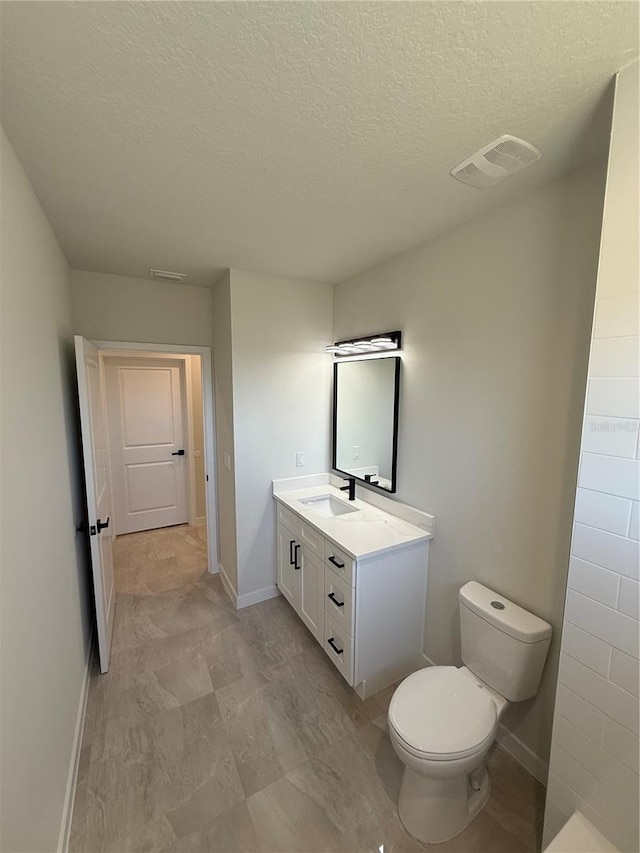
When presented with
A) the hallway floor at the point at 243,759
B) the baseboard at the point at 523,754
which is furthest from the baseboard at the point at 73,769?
the baseboard at the point at 523,754

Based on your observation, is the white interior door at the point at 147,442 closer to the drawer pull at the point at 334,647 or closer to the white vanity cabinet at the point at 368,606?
the white vanity cabinet at the point at 368,606

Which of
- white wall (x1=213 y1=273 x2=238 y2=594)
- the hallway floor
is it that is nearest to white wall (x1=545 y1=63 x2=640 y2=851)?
the hallway floor

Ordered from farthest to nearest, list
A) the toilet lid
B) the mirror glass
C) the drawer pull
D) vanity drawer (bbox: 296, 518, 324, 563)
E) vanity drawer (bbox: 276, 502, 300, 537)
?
vanity drawer (bbox: 276, 502, 300, 537)
the mirror glass
vanity drawer (bbox: 296, 518, 324, 563)
the drawer pull
the toilet lid

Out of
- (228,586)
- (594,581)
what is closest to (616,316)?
(594,581)

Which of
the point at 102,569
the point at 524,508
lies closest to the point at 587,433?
the point at 524,508

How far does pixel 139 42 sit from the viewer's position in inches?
32.9

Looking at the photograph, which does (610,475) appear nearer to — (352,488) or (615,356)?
(615,356)

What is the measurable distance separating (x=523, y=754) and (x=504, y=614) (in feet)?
2.29

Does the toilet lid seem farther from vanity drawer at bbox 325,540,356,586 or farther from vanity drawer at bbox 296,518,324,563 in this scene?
vanity drawer at bbox 296,518,324,563

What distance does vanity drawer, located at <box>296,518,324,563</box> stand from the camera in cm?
212

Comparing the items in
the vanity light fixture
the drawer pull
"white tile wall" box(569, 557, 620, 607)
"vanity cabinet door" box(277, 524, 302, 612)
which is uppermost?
the vanity light fixture

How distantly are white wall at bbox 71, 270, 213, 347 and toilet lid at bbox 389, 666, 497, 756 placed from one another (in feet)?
8.80

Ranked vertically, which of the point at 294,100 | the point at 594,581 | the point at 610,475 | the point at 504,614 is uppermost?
the point at 294,100

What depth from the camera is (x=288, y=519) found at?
2.55m
